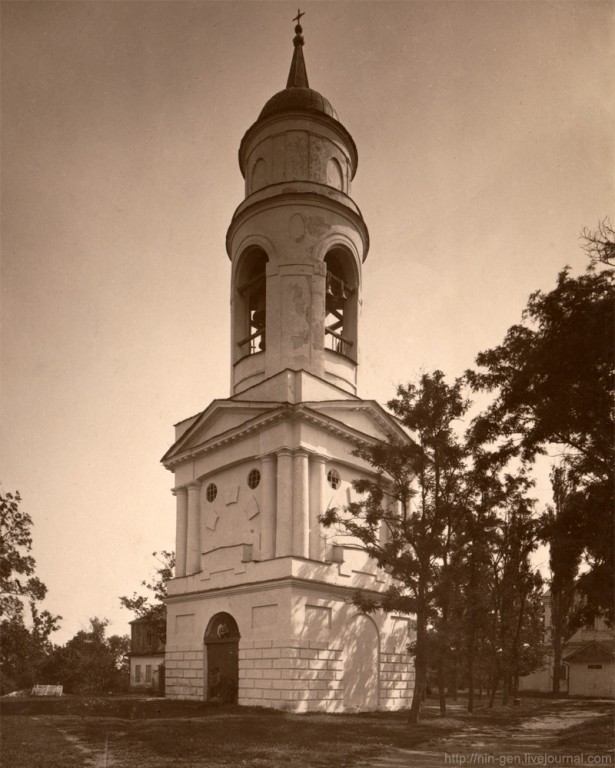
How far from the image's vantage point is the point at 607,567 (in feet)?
51.3

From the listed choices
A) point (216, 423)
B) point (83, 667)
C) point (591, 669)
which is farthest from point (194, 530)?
point (591, 669)

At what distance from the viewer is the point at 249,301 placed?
99.0ft

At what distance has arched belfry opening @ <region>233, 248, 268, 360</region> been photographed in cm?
2947

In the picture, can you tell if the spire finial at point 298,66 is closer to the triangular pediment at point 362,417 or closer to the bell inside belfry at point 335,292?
the bell inside belfry at point 335,292

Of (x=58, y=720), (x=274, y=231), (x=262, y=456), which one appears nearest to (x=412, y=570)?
(x=262, y=456)

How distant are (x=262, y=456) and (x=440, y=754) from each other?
12.4 meters

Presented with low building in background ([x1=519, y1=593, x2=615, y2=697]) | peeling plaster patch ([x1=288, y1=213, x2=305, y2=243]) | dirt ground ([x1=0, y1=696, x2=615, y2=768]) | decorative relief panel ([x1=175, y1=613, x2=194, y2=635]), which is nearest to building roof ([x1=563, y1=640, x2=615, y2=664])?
low building in background ([x1=519, y1=593, x2=615, y2=697])

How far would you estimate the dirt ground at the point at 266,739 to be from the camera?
1284 cm

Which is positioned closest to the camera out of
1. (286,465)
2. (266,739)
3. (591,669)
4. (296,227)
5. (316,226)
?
(266,739)

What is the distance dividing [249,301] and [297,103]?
840 cm

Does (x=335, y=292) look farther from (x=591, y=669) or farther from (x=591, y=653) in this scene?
(x=591, y=669)

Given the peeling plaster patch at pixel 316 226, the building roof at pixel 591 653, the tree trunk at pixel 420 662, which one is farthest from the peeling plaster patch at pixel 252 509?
the building roof at pixel 591 653

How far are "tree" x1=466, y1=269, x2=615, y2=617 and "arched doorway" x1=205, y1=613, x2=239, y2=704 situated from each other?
1249 cm

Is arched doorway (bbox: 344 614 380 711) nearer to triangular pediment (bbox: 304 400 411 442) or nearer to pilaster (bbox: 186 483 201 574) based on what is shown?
pilaster (bbox: 186 483 201 574)
